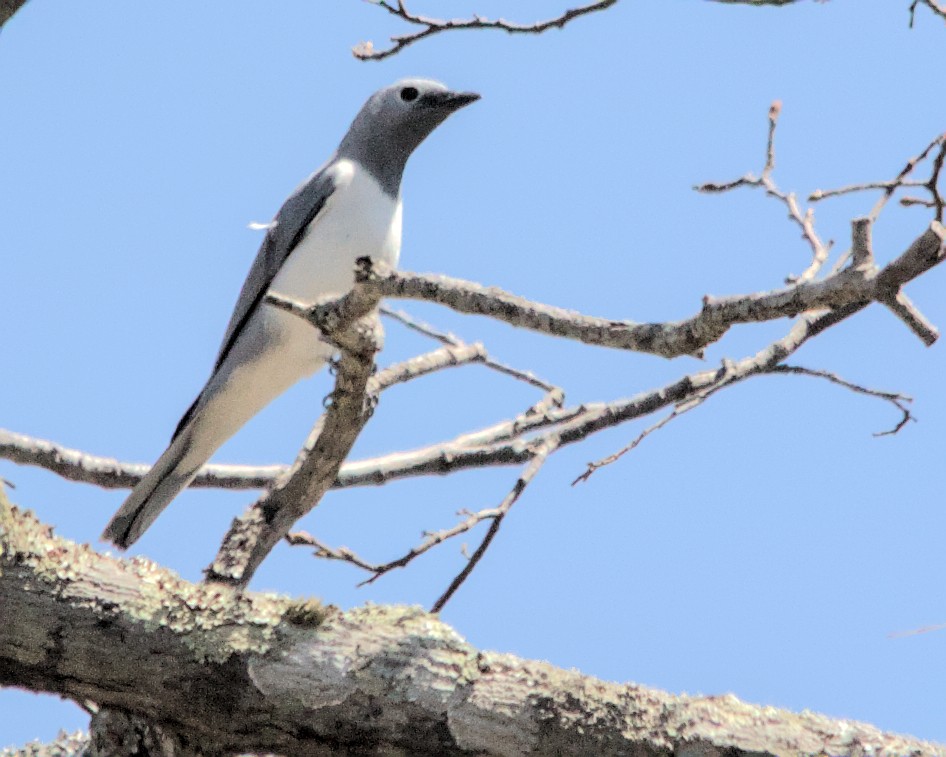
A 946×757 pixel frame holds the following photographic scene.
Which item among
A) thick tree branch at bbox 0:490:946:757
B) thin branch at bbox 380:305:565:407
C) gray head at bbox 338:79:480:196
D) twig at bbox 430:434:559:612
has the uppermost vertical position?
gray head at bbox 338:79:480:196

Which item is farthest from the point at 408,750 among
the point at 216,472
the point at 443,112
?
the point at 443,112

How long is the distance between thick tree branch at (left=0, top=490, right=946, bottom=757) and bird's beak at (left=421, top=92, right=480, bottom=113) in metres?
3.74

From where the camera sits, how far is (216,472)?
16.8 feet

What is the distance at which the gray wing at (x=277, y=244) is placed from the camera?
217 inches

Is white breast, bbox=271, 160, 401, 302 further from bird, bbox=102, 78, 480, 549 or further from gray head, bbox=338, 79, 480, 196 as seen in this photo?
gray head, bbox=338, 79, 480, 196

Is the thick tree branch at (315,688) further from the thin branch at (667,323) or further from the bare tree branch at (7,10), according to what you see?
the bare tree branch at (7,10)

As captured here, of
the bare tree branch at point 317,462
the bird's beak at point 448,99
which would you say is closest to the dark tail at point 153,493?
the bare tree branch at point 317,462

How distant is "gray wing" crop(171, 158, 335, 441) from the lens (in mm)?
5516

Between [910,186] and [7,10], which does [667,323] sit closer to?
[910,186]

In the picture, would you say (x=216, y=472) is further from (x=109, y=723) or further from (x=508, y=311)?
(x=508, y=311)

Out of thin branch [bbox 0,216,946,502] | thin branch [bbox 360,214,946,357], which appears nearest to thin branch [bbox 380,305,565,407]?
thin branch [bbox 0,216,946,502]

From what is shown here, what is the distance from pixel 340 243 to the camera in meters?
5.36

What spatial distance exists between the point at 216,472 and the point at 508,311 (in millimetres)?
2694

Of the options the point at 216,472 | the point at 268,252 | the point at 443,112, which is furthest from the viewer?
the point at 443,112
